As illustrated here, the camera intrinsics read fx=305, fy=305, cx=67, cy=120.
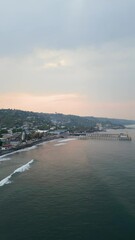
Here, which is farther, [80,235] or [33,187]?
[33,187]

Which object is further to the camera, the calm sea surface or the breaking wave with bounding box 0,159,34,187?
the breaking wave with bounding box 0,159,34,187

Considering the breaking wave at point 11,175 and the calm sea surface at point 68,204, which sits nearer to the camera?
the calm sea surface at point 68,204

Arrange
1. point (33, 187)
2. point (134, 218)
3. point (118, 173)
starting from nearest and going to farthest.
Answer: point (134, 218), point (33, 187), point (118, 173)

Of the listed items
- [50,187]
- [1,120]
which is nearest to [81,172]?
[50,187]

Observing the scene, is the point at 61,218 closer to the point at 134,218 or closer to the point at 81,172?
the point at 134,218

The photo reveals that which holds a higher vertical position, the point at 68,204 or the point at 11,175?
the point at 11,175

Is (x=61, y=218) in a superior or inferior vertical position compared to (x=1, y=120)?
inferior

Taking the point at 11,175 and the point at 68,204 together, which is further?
the point at 11,175

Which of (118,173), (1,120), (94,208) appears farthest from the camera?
(1,120)
